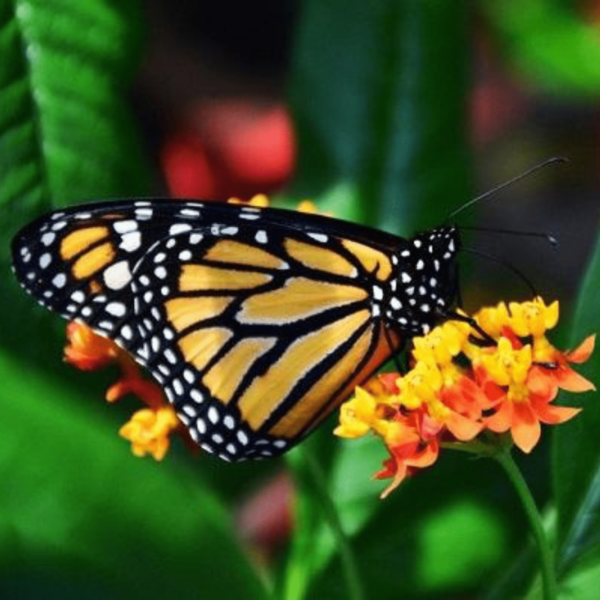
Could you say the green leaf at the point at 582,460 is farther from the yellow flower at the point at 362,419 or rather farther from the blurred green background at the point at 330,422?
the yellow flower at the point at 362,419

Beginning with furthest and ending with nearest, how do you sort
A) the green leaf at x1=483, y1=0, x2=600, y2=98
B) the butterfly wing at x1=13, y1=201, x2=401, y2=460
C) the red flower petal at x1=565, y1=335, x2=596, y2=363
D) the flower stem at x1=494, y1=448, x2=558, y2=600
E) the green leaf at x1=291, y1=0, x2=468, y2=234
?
the green leaf at x1=483, y1=0, x2=600, y2=98 → the green leaf at x1=291, y1=0, x2=468, y2=234 → the butterfly wing at x1=13, y1=201, x2=401, y2=460 → the red flower petal at x1=565, y1=335, x2=596, y2=363 → the flower stem at x1=494, y1=448, x2=558, y2=600

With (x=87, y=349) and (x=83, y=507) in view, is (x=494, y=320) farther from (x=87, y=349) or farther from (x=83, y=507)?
(x=83, y=507)

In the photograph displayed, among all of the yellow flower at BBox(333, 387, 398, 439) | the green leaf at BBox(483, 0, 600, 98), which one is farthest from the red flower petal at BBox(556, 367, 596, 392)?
the green leaf at BBox(483, 0, 600, 98)

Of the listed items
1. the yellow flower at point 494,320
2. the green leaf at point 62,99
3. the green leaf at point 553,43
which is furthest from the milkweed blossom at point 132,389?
the green leaf at point 553,43

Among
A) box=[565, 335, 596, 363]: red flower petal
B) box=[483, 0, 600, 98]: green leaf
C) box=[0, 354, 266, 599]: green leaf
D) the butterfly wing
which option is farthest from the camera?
box=[483, 0, 600, 98]: green leaf

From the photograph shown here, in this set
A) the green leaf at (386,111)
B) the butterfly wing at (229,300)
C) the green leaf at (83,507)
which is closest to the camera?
the green leaf at (83,507)

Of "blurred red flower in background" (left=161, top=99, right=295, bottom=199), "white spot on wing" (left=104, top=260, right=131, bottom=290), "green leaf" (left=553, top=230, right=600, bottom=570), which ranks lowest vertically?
"blurred red flower in background" (left=161, top=99, right=295, bottom=199)

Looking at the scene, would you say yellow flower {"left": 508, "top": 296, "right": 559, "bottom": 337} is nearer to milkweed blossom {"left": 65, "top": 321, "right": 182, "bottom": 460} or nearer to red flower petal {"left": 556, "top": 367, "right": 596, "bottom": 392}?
red flower petal {"left": 556, "top": 367, "right": 596, "bottom": 392}

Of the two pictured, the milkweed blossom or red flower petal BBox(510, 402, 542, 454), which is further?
the milkweed blossom
